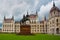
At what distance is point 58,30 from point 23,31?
25922 millimetres

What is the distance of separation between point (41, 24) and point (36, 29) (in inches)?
164

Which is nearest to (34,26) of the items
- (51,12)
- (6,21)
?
(6,21)

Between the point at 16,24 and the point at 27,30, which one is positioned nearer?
the point at 27,30

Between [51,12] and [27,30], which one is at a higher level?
[51,12]

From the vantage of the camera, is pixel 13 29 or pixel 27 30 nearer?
pixel 27 30

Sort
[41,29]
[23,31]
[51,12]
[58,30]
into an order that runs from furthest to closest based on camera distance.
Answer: [41,29], [51,12], [58,30], [23,31]

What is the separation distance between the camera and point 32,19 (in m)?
102

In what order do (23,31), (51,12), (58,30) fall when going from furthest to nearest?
(51,12)
(58,30)
(23,31)

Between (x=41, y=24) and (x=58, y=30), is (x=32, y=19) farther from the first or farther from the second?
(x=58, y=30)

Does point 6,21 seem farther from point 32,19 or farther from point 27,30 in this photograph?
point 27,30

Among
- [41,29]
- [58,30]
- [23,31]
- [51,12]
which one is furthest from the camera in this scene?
[41,29]

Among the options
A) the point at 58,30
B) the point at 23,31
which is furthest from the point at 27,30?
the point at 58,30

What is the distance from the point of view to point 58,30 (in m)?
65.9

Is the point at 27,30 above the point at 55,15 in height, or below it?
below
